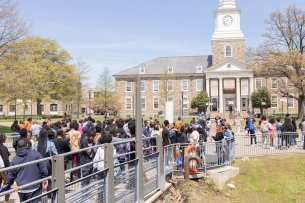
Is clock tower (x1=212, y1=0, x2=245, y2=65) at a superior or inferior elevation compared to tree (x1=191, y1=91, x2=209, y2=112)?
superior

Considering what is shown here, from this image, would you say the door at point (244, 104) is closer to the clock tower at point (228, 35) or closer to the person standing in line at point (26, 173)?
the clock tower at point (228, 35)

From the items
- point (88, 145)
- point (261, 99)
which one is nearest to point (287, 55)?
point (261, 99)

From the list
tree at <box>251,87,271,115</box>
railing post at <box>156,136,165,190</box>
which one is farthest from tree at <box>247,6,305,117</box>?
railing post at <box>156,136,165,190</box>

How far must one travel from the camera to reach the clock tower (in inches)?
2409

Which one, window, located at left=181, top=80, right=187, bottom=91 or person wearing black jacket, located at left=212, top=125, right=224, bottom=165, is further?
window, located at left=181, top=80, right=187, bottom=91

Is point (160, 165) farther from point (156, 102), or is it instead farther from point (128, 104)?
point (128, 104)

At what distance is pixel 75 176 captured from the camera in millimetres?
7918

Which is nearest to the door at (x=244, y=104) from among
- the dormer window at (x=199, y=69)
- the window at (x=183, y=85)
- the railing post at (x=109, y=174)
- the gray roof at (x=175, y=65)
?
the gray roof at (x=175, y=65)

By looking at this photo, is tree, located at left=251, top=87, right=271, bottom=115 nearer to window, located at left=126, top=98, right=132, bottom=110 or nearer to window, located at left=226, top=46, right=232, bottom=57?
window, located at left=226, top=46, right=232, bottom=57

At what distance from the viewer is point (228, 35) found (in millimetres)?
61594

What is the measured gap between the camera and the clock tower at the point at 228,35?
201ft

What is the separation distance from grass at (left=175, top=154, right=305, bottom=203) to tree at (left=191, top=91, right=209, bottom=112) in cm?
4446

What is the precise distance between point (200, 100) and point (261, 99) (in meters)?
10.5

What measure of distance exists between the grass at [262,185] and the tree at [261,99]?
42257 millimetres
